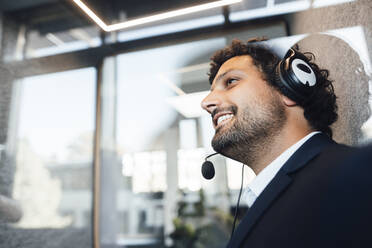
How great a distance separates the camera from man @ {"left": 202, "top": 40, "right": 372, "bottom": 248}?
36 cm

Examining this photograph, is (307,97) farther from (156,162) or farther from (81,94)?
(156,162)

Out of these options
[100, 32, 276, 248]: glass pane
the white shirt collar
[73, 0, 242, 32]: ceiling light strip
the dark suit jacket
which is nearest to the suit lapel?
the dark suit jacket

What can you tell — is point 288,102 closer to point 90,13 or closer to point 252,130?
point 252,130

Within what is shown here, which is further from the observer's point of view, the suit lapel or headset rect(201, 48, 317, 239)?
headset rect(201, 48, 317, 239)

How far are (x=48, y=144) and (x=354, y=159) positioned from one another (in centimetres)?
127

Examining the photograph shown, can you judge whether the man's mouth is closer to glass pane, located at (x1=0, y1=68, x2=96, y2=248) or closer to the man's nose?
the man's nose

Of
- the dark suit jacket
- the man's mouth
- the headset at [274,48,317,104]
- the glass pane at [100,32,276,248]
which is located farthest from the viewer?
the glass pane at [100,32,276,248]

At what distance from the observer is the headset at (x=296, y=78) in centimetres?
68

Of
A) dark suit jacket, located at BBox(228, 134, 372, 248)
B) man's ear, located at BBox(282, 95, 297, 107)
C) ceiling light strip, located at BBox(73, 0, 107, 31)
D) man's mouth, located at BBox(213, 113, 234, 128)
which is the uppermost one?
ceiling light strip, located at BBox(73, 0, 107, 31)

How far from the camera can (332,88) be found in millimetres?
821

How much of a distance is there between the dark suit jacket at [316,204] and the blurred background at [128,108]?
0.60 ft

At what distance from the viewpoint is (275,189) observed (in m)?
0.56

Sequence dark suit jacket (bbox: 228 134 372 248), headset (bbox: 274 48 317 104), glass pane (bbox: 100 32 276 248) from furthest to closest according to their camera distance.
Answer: glass pane (bbox: 100 32 276 248) → headset (bbox: 274 48 317 104) → dark suit jacket (bbox: 228 134 372 248)

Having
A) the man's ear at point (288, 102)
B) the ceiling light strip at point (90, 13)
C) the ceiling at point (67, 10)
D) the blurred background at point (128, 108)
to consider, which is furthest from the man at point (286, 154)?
the ceiling light strip at point (90, 13)
